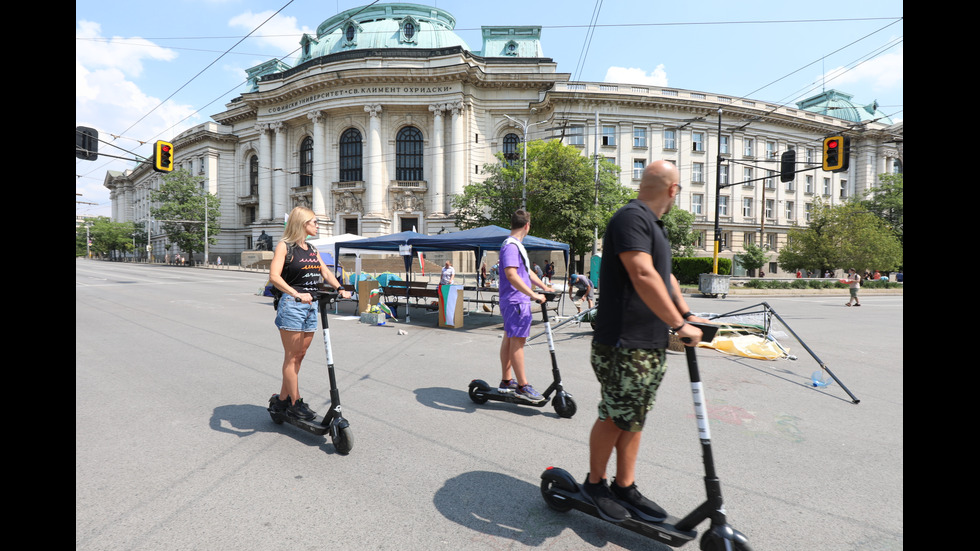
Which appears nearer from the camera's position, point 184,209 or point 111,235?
point 184,209

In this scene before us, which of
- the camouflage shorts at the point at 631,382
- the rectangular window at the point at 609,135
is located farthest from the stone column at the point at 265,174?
the camouflage shorts at the point at 631,382

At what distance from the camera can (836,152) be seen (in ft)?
46.9

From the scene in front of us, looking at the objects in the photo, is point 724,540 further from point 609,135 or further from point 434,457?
point 609,135

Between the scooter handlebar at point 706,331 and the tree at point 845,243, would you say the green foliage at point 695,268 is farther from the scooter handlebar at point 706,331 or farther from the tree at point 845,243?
the scooter handlebar at point 706,331

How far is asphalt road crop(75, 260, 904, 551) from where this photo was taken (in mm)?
2590

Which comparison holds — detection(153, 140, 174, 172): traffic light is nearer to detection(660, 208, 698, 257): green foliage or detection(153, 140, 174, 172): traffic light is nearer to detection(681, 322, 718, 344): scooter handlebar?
detection(681, 322, 718, 344): scooter handlebar

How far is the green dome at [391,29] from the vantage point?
162 ft

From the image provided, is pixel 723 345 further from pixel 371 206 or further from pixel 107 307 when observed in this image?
pixel 371 206

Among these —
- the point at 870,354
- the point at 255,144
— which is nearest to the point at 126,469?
the point at 870,354

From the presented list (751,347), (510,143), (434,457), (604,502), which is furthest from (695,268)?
(604,502)

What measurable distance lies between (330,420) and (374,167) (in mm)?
43739

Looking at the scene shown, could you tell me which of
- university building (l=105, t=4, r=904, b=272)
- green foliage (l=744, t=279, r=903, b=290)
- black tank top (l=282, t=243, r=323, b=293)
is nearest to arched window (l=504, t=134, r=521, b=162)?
university building (l=105, t=4, r=904, b=272)
